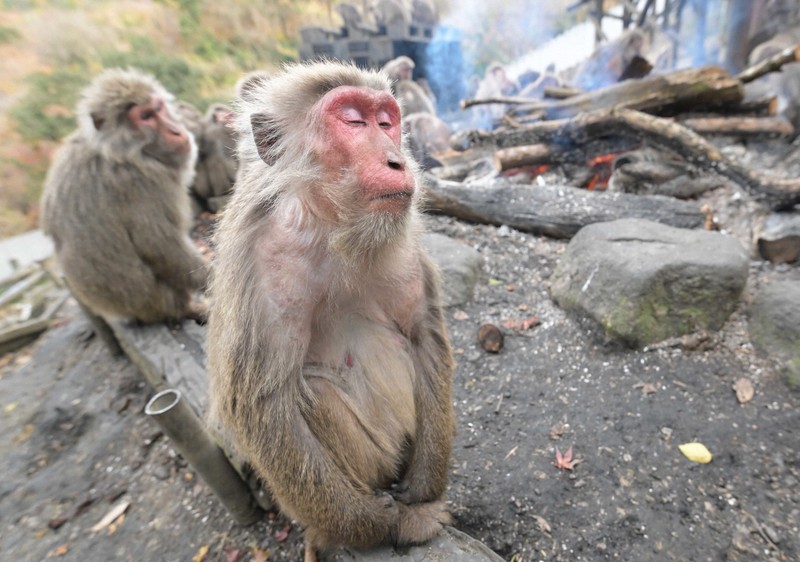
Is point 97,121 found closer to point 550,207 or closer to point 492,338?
point 492,338

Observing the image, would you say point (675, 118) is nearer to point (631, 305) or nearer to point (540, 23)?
point (631, 305)

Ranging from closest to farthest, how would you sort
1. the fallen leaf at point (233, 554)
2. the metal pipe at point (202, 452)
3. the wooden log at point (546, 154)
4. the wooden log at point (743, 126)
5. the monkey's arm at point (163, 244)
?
the metal pipe at point (202, 452), the fallen leaf at point (233, 554), the monkey's arm at point (163, 244), the wooden log at point (743, 126), the wooden log at point (546, 154)

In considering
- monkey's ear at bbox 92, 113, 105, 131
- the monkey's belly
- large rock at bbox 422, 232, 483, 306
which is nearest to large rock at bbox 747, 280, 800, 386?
large rock at bbox 422, 232, 483, 306

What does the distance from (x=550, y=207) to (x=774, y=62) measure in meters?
3.92

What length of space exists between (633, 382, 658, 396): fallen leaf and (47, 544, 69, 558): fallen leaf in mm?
4067

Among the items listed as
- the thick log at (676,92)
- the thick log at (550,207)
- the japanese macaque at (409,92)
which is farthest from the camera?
the japanese macaque at (409,92)

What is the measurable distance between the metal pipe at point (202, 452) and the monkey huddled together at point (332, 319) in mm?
218

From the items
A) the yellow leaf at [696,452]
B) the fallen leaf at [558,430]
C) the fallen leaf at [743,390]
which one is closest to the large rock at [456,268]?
the fallen leaf at [558,430]

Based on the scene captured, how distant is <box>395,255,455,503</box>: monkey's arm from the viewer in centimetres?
203

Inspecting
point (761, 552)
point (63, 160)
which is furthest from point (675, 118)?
point (63, 160)

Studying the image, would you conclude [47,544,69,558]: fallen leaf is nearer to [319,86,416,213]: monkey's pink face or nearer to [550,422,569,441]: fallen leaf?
[319,86,416,213]: monkey's pink face

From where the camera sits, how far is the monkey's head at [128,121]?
143 inches

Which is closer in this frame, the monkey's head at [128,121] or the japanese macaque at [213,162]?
Result: the monkey's head at [128,121]

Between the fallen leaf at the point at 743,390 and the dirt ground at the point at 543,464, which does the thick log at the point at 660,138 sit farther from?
the fallen leaf at the point at 743,390
